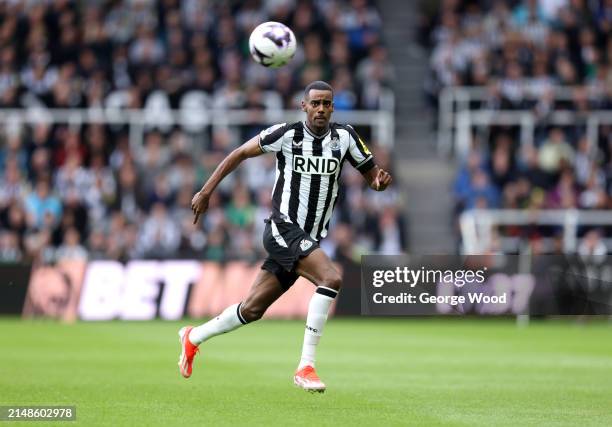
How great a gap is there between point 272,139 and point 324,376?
9.19 feet

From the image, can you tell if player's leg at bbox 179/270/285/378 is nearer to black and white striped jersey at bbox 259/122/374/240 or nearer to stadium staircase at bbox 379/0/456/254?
black and white striped jersey at bbox 259/122/374/240

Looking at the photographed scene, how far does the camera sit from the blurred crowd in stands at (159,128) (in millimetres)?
22094

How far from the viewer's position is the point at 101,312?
20.5 metres

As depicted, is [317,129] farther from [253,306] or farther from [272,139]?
[253,306]

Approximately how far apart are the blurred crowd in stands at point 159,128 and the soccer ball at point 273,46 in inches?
388

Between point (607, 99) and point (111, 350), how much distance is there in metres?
13.3

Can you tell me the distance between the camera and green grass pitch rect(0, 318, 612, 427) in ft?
30.4

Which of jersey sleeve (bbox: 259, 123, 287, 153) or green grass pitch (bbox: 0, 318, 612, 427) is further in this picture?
jersey sleeve (bbox: 259, 123, 287, 153)

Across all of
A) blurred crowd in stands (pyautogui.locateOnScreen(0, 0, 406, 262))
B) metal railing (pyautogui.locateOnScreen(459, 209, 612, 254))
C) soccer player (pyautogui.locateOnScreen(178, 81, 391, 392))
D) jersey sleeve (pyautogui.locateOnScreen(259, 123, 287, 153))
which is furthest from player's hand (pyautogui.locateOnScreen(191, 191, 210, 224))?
metal railing (pyautogui.locateOnScreen(459, 209, 612, 254))

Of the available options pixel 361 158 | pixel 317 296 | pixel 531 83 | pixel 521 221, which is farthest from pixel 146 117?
pixel 317 296

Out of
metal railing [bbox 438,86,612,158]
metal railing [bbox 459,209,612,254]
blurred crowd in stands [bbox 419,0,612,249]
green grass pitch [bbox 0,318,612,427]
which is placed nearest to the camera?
green grass pitch [bbox 0,318,612,427]

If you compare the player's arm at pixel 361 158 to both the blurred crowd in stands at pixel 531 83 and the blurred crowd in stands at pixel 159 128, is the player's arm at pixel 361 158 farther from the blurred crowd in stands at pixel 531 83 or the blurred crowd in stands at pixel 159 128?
the blurred crowd in stands at pixel 531 83

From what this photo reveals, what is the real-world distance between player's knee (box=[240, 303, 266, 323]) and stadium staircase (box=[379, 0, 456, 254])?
13.6m

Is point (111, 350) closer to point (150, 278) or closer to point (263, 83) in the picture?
point (150, 278)
